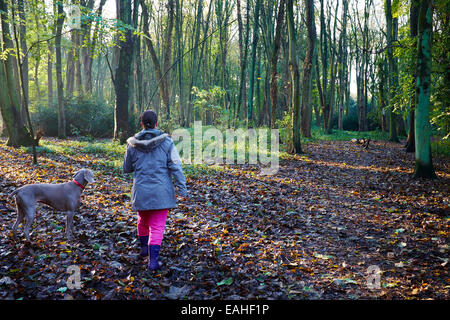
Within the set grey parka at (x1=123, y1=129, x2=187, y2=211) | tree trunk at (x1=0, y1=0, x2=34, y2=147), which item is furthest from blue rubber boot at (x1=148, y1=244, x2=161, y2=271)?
tree trunk at (x1=0, y1=0, x2=34, y2=147)

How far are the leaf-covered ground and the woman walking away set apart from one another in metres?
0.55

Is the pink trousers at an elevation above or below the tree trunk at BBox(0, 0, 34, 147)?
below

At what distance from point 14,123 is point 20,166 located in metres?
4.15

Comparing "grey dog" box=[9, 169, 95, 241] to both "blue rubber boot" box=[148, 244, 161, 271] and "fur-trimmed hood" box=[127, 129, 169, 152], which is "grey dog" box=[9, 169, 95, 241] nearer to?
"fur-trimmed hood" box=[127, 129, 169, 152]

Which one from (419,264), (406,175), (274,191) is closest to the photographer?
(419,264)

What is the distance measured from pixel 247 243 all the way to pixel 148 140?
7.79ft

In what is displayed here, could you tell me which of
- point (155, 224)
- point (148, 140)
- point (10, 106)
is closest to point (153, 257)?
point (155, 224)

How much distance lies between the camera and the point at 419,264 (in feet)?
13.6

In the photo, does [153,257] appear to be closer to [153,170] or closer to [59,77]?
[153,170]

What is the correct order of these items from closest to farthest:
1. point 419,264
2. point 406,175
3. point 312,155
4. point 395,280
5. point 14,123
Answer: point 395,280 → point 419,264 → point 406,175 → point 14,123 → point 312,155

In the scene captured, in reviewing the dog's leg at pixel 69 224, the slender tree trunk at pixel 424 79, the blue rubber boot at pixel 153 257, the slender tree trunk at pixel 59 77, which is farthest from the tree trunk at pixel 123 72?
the blue rubber boot at pixel 153 257

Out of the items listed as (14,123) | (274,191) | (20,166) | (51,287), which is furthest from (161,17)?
(51,287)

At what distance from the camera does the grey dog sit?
4.18 m
